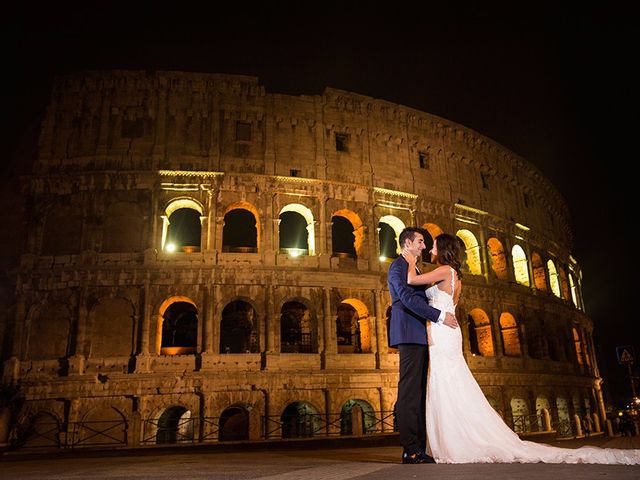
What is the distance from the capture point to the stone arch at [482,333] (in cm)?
2280

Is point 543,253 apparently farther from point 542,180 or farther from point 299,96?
point 299,96

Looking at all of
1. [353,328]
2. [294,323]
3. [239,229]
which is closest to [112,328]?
[294,323]

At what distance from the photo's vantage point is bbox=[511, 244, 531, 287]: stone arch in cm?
2578

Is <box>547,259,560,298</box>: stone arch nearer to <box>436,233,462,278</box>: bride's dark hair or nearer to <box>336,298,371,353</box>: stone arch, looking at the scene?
<box>336,298,371,353</box>: stone arch

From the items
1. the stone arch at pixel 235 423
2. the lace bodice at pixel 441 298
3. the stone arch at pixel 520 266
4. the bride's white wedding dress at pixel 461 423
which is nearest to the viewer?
the bride's white wedding dress at pixel 461 423

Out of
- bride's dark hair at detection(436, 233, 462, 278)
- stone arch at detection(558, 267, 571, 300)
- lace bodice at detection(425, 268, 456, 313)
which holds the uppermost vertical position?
stone arch at detection(558, 267, 571, 300)

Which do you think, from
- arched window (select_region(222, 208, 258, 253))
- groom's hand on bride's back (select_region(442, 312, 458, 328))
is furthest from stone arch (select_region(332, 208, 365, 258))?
groom's hand on bride's back (select_region(442, 312, 458, 328))

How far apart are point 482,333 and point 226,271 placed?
12.1 metres

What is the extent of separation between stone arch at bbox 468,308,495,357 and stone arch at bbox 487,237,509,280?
256 centimetres

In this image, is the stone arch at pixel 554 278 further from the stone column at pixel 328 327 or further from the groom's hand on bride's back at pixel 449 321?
the groom's hand on bride's back at pixel 449 321

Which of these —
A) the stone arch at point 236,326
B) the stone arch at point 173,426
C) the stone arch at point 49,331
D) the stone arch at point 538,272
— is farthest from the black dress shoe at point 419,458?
the stone arch at point 538,272

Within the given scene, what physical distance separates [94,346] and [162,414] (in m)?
3.31

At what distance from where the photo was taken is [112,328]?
58.1 feet

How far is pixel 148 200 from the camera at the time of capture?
62.2 ft
